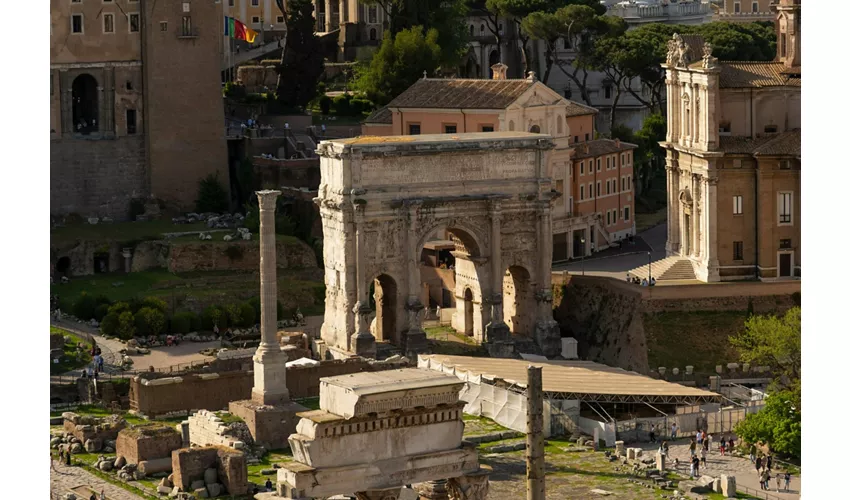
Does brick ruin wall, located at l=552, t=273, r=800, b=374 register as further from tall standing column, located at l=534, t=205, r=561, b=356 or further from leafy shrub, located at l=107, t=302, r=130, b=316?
leafy shrub, located at l=107, t=302, r=130, b=316

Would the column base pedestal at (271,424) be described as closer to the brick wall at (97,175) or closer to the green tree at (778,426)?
the green tree at (778,426)

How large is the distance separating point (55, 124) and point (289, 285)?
13.2 m

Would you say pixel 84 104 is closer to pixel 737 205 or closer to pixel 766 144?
pixel 737 205

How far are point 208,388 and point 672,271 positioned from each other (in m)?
17.6

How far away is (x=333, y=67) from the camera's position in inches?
4887

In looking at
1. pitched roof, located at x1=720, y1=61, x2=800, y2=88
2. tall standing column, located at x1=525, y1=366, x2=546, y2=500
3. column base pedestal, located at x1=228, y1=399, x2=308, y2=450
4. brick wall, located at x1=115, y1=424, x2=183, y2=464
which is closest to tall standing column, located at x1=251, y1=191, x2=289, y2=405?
column base pedestal, located at x1=228, y1=399, x2=308, y2=450

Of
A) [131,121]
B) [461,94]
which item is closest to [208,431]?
[461,94]

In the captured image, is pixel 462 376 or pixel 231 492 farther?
pixel 462 376

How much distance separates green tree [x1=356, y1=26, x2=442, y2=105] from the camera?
4525 inches

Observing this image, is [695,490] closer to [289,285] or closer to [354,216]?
[354,216]

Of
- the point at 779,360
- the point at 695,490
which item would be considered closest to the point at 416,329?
the point at 779,360

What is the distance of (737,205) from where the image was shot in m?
95.2

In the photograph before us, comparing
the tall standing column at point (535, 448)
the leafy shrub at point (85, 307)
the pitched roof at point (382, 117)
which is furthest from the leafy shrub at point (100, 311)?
the tall standing column at point (535, 448)

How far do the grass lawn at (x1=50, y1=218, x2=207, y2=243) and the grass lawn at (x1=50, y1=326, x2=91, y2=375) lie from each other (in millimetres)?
10329
